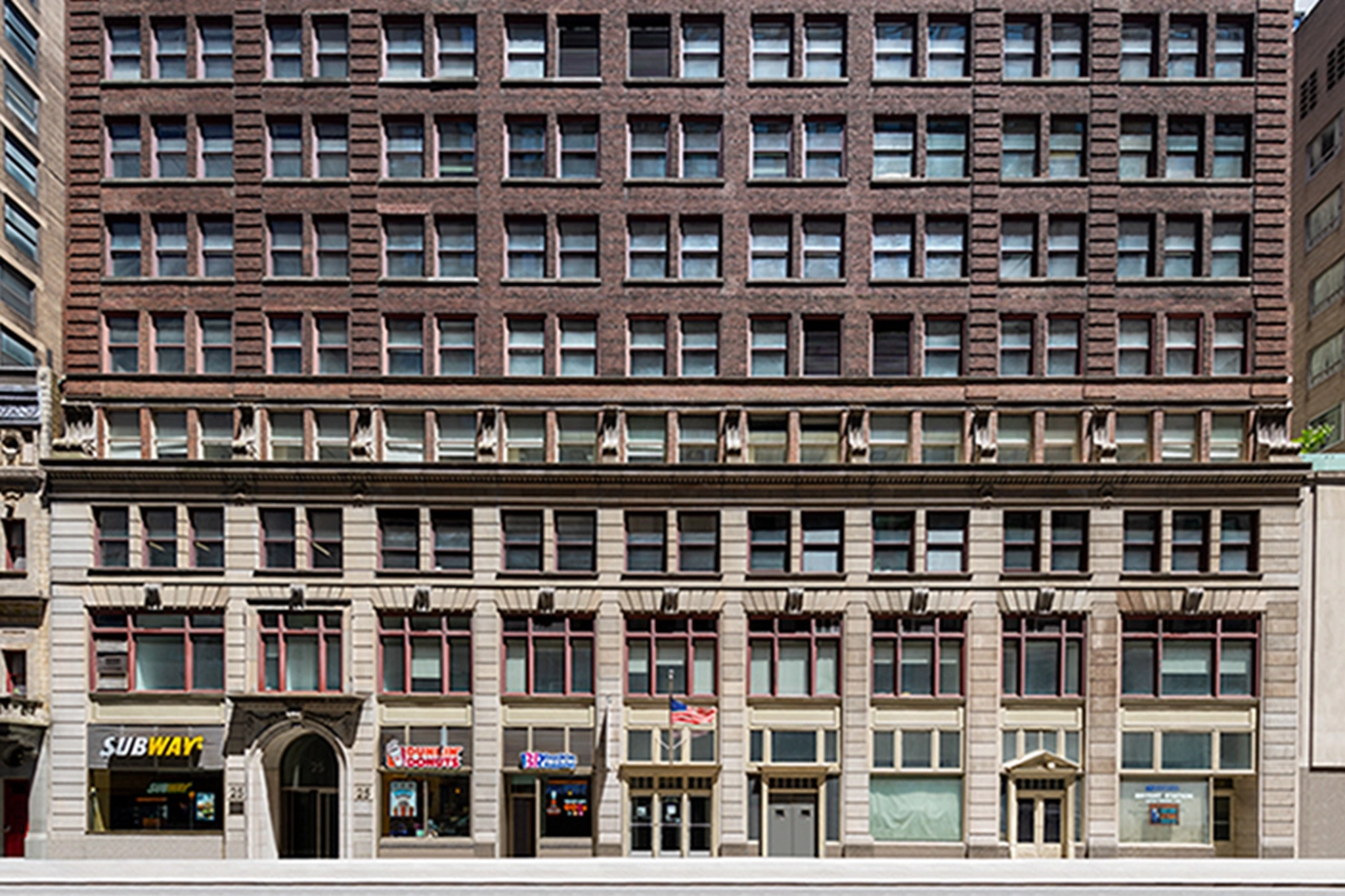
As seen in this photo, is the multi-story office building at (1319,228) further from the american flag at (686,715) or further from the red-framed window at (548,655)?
the red-framed window at (548,655)

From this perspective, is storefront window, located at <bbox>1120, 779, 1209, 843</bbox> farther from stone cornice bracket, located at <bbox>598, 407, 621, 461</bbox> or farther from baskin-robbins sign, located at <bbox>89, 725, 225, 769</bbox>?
baskin-robbins sign, located at <bbox>89, 725, 225, 769</bbox>

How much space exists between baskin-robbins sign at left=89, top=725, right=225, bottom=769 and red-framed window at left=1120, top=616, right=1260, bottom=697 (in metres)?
29.3

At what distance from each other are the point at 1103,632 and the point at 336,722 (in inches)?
969

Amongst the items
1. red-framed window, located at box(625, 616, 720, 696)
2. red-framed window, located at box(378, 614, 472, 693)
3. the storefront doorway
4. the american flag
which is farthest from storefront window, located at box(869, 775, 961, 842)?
red-framed window, located at box(378, 614, 472, 693)

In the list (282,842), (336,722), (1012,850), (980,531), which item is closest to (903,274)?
(980,531)

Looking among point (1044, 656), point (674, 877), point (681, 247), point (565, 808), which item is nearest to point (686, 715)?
point (674, 877)

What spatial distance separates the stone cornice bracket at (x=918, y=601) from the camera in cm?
3144

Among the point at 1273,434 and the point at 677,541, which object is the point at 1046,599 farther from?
the point at 677,541

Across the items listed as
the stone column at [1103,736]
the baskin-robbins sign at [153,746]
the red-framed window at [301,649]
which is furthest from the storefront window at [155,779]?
the stone column at [1103,736]

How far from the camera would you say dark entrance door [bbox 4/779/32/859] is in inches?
1234

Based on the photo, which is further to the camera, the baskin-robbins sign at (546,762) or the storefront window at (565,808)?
the storefront window at (565,808)

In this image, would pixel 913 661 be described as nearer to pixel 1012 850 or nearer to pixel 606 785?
pixel 1012 850

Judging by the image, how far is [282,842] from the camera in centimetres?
3241

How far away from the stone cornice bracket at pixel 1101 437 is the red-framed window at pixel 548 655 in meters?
17.3
